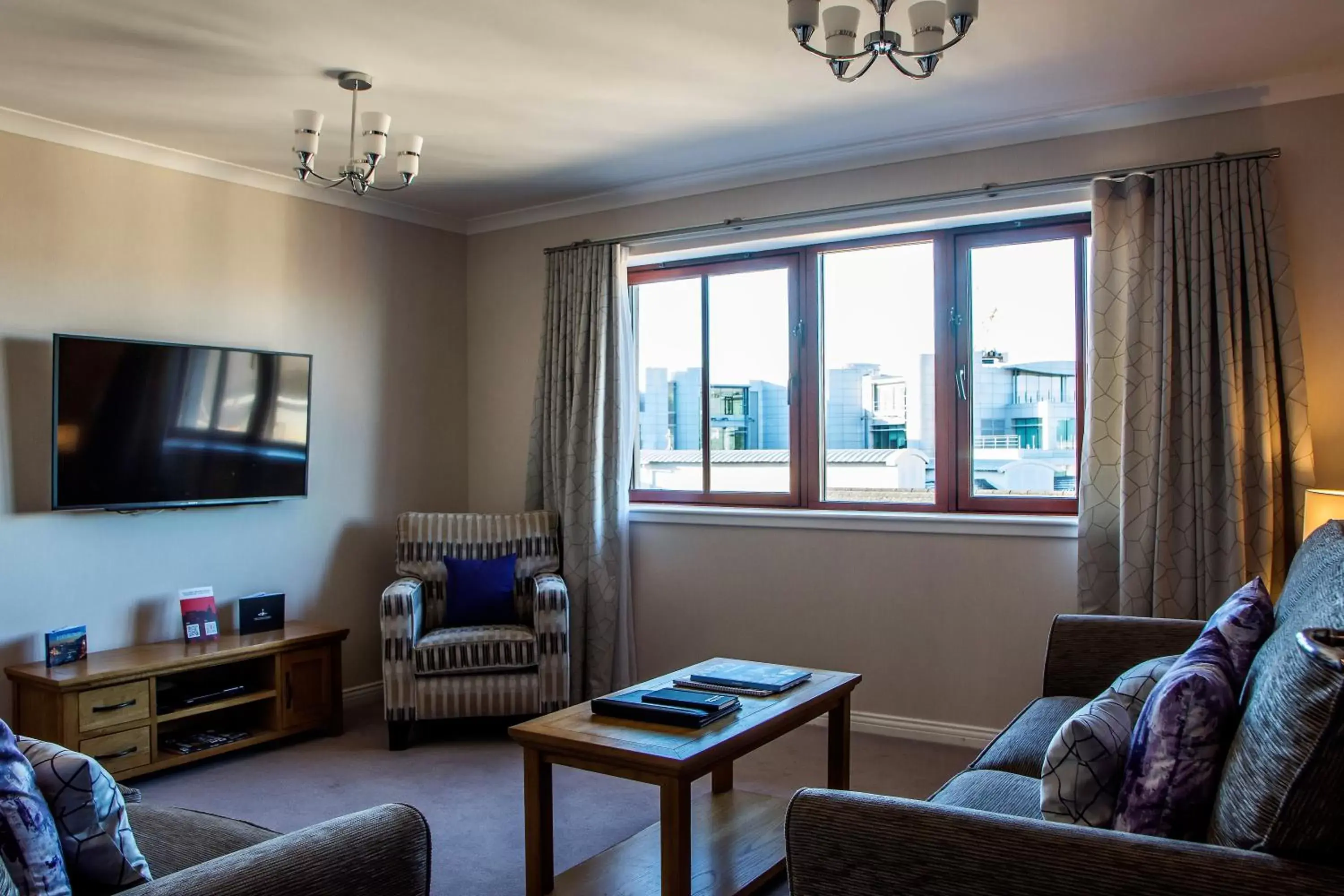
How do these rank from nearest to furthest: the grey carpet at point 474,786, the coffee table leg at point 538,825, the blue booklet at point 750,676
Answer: the coffee table leg at point 538,825 < the blue booklet at point 750,676 < the grey carpet at point 474,786

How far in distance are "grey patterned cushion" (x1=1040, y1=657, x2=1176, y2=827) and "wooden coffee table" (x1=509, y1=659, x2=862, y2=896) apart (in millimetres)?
856

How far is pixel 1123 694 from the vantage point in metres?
1.76

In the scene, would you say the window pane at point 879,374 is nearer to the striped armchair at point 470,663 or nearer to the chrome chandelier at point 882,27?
the striped armchair at point 470,663

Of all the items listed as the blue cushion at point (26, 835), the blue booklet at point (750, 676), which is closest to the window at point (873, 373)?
the blue booklet at point (750, 676)

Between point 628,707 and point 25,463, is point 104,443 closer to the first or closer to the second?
point 25,463

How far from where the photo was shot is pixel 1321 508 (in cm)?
279

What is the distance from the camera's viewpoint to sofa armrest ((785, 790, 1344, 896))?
50.6 inches

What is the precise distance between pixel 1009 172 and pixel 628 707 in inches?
105

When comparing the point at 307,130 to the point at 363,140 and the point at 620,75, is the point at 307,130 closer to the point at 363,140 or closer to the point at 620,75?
the point at 363,140

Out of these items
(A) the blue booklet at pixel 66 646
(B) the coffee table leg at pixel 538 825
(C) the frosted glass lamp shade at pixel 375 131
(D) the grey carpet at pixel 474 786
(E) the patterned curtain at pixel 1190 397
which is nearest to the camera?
(B) the coffee table leg at pixel 538 825

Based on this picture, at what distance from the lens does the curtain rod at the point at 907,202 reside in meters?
3.44

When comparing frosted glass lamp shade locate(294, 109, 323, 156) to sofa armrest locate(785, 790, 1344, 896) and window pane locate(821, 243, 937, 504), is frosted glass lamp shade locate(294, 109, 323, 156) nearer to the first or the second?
window pane locate(821, 243, 937, 504)

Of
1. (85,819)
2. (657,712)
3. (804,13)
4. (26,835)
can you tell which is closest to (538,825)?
(657,712)

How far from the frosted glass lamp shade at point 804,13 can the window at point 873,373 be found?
2076mm
